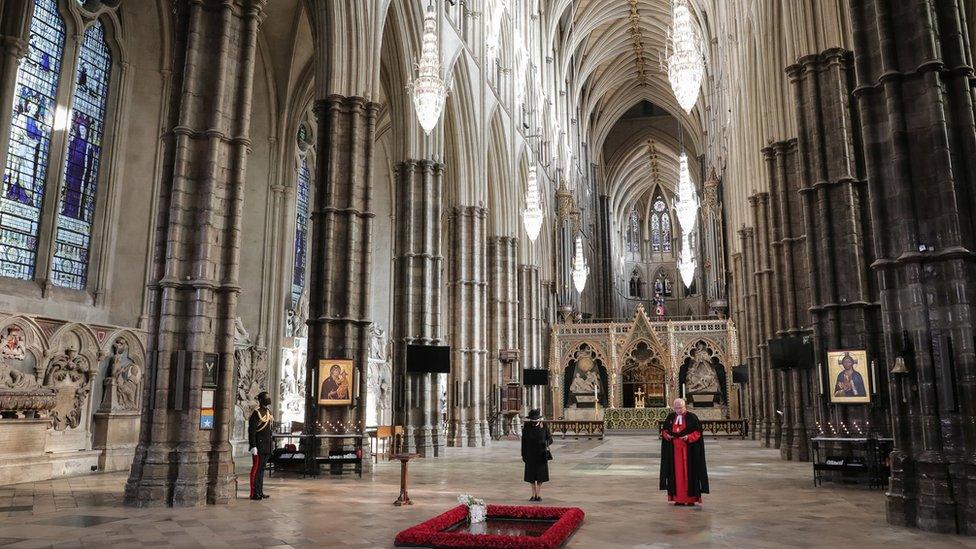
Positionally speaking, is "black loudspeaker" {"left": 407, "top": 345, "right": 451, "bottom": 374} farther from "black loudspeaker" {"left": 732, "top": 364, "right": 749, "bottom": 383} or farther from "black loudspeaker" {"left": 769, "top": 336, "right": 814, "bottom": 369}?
"black loudspeaker" {"left": 732, "top": 364, "right": 749, "bottom": 383}

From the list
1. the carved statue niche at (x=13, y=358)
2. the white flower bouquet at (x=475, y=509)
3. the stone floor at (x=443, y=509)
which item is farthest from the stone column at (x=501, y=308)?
the white flower bouquet at (x=475, y=509)

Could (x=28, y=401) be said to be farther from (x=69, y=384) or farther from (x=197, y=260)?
(x=197, y=260)

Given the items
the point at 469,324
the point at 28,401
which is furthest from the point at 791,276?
the point at 28,401

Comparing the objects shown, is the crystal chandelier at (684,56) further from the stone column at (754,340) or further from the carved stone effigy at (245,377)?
the carved stone effigy at (245,377)

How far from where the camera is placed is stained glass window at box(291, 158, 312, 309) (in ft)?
84.5

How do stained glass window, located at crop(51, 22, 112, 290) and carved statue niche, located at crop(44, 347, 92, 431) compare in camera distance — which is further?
stained glass window, located at crop(51, 22, 112, 290)

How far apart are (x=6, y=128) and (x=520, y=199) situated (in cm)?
2317

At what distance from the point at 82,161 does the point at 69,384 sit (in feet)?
17.4

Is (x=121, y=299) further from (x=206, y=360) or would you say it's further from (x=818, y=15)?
(x=818, y=15)

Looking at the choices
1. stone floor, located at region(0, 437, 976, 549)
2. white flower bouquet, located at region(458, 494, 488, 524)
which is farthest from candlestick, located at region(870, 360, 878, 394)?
white flower bouquet, located at region(458, 494, 488, 524)

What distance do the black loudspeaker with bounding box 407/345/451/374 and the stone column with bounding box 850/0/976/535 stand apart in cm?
1237

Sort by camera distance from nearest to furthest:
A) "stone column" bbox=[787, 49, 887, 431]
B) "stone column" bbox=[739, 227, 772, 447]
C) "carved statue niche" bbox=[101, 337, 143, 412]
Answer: "stone column" bbox=[787, 49, 887, 431] → "carved statue niche" bbox=[101, 337, 143, 412] → "stone column" bbox=[739, 227, 772, 447]

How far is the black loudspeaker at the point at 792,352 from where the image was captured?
53.0 ft

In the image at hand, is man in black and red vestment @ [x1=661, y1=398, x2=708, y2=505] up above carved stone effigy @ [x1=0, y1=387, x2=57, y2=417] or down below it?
below
